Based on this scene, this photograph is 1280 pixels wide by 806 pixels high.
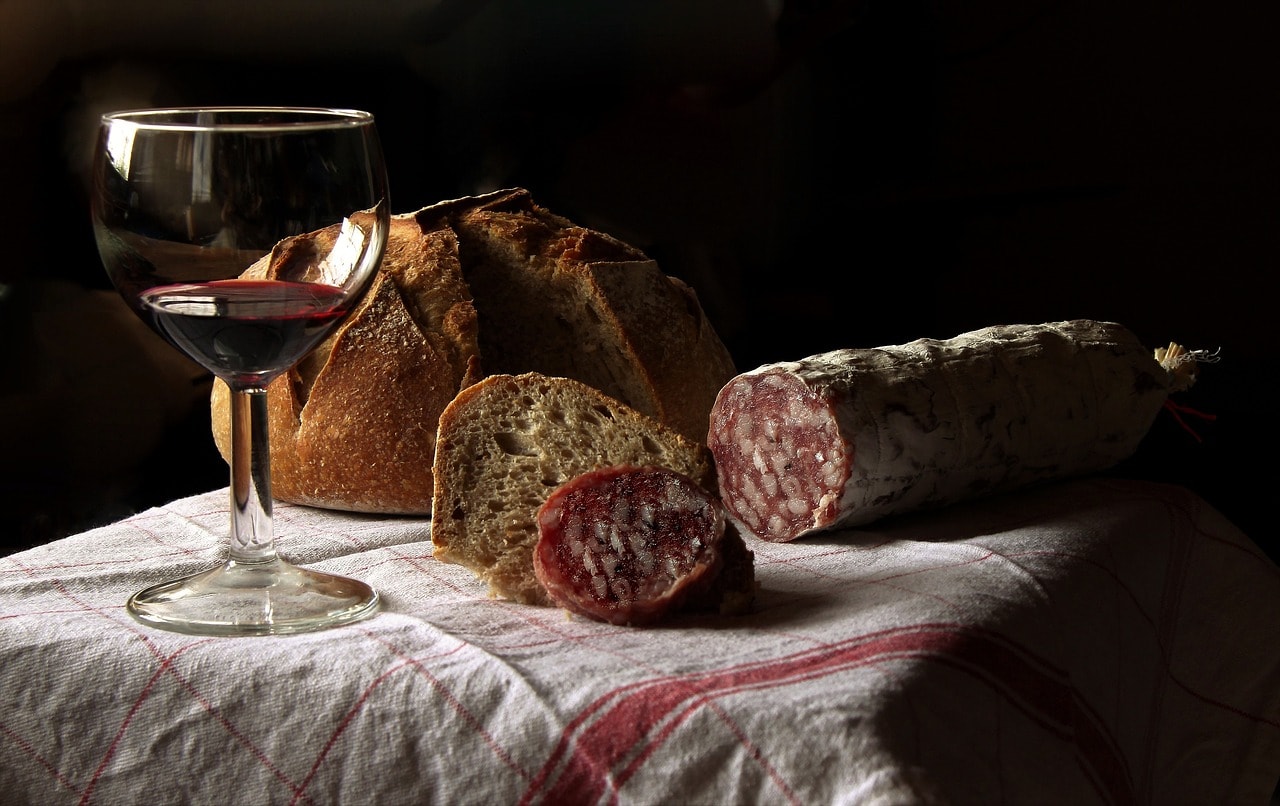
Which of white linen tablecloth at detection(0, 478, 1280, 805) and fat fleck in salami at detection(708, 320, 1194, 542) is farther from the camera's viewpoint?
fat fleck in salami at detection(708, 320, 1194, 542)

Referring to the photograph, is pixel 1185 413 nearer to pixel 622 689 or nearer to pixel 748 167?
pixel 748 167

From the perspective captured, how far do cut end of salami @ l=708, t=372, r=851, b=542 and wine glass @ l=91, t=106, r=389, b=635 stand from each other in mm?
558

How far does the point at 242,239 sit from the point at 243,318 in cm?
8

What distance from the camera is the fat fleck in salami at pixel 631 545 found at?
1313mm

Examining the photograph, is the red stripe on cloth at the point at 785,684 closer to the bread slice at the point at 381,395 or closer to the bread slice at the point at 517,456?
the bread slice at the point at 517,456

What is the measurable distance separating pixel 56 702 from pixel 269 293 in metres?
0.45

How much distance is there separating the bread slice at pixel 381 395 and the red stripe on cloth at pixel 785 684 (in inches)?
29.1

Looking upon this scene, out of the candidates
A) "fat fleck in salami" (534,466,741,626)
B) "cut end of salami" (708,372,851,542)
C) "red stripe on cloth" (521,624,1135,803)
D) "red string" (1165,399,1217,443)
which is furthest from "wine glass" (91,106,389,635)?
"red string" (1165,399,1217,443)

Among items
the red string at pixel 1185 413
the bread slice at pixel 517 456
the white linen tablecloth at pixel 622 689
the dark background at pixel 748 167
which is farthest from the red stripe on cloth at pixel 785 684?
the dark background at pixel 748 167

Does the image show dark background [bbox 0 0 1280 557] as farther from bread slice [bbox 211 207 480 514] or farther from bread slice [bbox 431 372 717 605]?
bread slice [bbox 431 372 717 605]

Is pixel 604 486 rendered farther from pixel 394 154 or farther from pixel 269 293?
pixel 394 154

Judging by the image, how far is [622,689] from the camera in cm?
113

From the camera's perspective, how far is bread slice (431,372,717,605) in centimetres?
146

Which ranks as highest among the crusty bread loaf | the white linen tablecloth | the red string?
the crusty bread loaf
